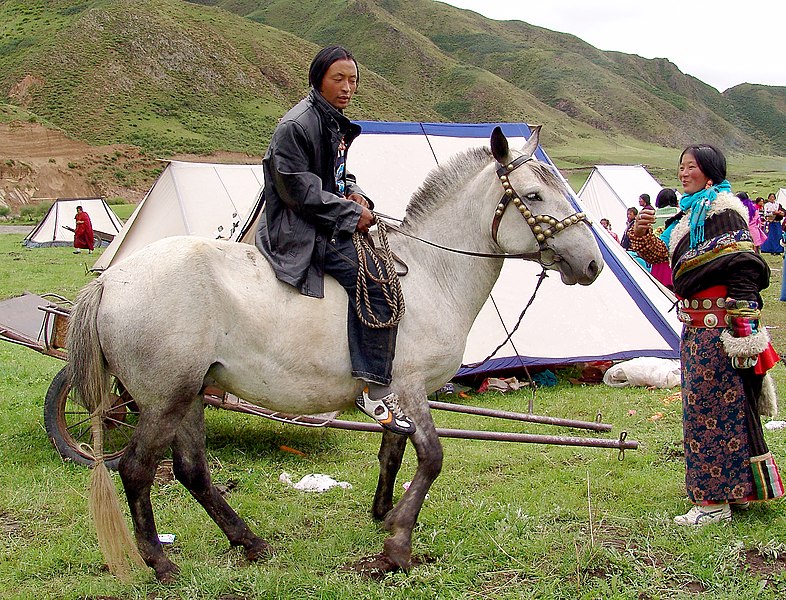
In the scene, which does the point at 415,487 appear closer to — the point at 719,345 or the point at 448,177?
the point at 448,177

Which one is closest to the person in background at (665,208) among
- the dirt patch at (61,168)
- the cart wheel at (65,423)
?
the cart wheel at (65,423)

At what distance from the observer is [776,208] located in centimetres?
1888

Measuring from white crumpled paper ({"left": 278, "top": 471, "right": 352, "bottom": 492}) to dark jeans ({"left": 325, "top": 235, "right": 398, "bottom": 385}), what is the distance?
1581 mm

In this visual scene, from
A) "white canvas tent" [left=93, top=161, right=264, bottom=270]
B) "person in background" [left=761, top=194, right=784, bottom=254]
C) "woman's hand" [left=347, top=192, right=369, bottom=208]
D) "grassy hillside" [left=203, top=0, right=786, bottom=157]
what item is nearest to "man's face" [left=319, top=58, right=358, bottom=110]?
"woman's hand" [left=347, top=192, right=369, bottom=208]

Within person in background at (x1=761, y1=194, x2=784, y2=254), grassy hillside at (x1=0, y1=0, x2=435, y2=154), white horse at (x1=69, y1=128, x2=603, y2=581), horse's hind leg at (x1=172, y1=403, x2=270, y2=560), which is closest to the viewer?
white horse at (x1=69, y1=128, x2=603, y2=581)

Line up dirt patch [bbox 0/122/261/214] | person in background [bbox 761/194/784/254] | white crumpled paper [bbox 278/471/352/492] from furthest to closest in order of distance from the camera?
dirt patch [bbox 0/122/261/214] → person in background [bbox 761/194/784/254] → white crumpled paper [bbox 278/471/352/492]

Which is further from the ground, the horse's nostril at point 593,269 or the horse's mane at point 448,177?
the horse's mane at point 448,177

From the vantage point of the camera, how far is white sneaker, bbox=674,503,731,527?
13.3 feet

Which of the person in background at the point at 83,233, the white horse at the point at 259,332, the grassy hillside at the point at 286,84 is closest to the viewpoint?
the white horse at the point at 259,332

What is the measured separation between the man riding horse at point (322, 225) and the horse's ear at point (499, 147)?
0.75 metres

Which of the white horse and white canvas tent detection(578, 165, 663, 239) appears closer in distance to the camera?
the white horse

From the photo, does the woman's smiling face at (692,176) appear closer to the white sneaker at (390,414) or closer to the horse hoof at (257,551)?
the white sneaker at (390,414)

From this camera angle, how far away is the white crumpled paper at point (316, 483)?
15.7 feet

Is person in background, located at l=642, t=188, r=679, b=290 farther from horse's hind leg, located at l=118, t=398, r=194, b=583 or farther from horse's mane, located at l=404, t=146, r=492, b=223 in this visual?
horse's hind leg, located at l=118, t=398, r=194, b=583
